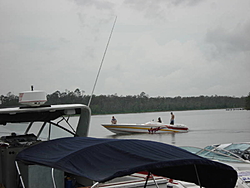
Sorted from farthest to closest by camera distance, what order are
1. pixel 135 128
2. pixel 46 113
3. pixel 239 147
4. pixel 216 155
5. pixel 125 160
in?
pixel 135 128
pixel 239 147
pixel 216 155
pixel 46 113
pixel 125 160

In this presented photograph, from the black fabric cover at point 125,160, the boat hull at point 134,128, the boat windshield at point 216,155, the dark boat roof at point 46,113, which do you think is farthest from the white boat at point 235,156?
the boat hull at point 134,128

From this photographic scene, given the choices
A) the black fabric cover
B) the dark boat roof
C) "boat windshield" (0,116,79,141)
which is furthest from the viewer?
"boat windshield" (0,116,79,141)

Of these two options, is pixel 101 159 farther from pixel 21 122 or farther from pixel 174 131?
pixel 174 131

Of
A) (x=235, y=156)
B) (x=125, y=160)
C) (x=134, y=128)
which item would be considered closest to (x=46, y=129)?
(x=125, y=160)

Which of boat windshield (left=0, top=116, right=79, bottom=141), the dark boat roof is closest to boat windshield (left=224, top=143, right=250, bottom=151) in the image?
the dark boat roof

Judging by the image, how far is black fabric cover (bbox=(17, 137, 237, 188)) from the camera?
3380 millimetres

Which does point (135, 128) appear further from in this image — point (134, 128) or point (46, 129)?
point (46, 129)

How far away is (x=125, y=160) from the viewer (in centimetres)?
353

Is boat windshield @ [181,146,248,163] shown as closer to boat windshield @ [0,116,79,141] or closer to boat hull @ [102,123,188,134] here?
boat windshield @ [0,116,79,141]

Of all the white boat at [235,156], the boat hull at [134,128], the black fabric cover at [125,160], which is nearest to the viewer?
the black fabric cover at [125,160]

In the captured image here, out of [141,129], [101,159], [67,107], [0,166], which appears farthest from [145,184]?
[141,129]

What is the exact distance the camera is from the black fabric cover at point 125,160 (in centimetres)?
338

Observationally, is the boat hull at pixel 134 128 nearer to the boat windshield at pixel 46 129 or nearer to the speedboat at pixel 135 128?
the speedboat at pixel 135 128

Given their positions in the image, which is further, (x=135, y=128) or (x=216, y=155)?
(x=135, y=128)
